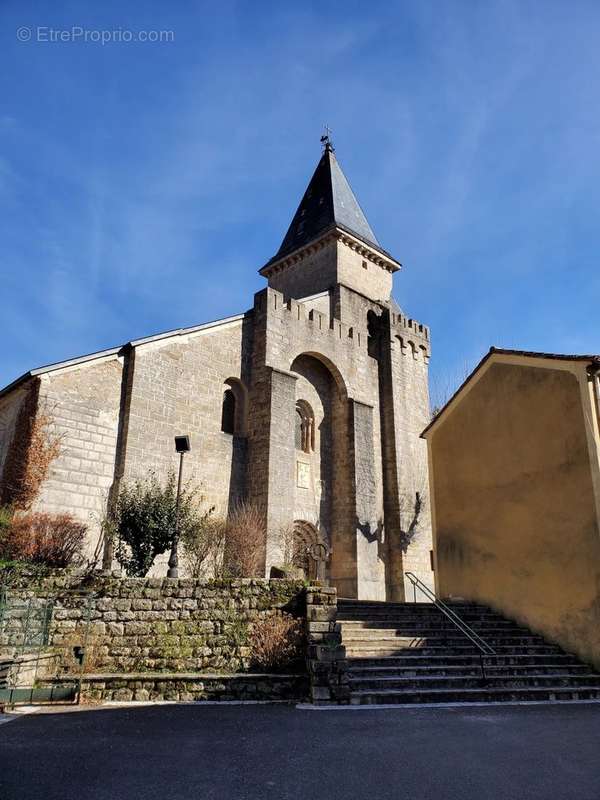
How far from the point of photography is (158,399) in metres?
15.8

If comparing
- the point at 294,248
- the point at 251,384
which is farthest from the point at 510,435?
the point at 294,248

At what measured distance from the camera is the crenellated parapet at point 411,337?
78.2 feet

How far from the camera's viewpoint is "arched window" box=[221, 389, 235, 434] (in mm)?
18114

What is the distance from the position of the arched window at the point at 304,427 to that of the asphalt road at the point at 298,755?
12.8 m

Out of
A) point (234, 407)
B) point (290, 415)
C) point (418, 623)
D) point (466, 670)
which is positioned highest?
point (234, 407)

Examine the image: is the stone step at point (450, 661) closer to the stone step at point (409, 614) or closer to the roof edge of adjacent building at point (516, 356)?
the stone step at point (409, 614)

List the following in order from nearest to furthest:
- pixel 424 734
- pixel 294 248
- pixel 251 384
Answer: pixel 424 734 < pixel 251 384 < pixel 294 248

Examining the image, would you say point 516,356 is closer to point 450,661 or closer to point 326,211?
point 450,661

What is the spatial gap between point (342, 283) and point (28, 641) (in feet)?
61.4

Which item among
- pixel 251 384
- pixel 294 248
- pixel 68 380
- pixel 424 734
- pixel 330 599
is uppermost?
pixel 294 248

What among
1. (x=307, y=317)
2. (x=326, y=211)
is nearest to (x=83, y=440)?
(x=307, y=317)

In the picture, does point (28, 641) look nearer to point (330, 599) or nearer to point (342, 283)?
point (330, 599)

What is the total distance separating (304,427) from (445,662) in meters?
11.7

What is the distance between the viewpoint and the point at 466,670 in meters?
9.02
